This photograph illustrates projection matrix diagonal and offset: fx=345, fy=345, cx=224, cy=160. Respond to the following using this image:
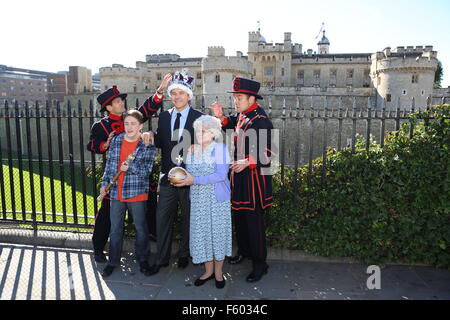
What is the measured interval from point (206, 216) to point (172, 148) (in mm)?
852

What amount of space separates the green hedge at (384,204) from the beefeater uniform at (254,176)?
52 centimetres

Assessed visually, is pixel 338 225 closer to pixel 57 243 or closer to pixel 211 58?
pixel 57 243

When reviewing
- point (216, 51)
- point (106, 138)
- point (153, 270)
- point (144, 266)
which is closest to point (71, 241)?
point (144, 266)

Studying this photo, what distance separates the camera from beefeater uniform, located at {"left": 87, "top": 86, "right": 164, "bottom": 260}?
3.98m

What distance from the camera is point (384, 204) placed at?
3.93m

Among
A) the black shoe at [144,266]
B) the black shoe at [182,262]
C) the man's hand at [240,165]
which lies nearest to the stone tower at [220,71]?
the black shoe at [182,262]

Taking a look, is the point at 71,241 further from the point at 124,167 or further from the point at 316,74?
the point at 316,74

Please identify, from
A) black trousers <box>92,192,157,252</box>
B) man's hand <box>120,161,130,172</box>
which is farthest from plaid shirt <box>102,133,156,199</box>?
black trousers <box>92,192,157,252</box>

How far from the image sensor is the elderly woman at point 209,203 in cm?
343

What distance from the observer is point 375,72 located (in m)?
37.6

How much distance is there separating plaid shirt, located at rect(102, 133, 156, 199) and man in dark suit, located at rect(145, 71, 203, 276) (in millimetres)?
186
